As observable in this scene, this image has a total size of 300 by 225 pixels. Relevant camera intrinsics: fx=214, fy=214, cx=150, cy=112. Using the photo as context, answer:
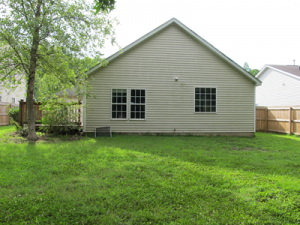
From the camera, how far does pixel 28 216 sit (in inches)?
123

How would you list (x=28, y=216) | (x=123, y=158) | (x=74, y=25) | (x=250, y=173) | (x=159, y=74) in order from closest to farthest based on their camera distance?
(x=28, y=216) < (x=250, y=173) < (x=123, y=158) < (x=74, y=25) < (x=159, y=74)

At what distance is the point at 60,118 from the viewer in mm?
11000

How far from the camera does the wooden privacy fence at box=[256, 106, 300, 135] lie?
561 inches

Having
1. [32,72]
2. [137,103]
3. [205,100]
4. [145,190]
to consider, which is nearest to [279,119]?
[205,100]

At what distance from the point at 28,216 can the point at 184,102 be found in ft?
34.3

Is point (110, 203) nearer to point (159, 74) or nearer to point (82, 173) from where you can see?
point (82, 173)

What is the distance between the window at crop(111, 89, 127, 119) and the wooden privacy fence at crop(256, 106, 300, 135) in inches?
438

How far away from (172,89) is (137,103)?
7.26ft

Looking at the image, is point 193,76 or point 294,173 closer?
point 294,173

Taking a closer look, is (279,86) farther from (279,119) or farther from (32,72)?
(32,72)

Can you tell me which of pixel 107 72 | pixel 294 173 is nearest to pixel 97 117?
pixel 107 72

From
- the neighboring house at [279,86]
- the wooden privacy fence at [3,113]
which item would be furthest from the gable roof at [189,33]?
the wooden privacy fence at [3,113]

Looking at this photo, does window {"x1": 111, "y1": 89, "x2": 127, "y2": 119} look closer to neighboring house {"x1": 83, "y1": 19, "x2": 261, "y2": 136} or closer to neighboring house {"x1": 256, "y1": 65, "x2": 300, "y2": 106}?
neighboring house {"x1": 83, "y1": 19, "x2": 261, "y2": 136}

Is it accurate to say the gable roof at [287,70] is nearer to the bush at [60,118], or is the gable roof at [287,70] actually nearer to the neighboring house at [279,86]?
the neighboring house at [279,86]
